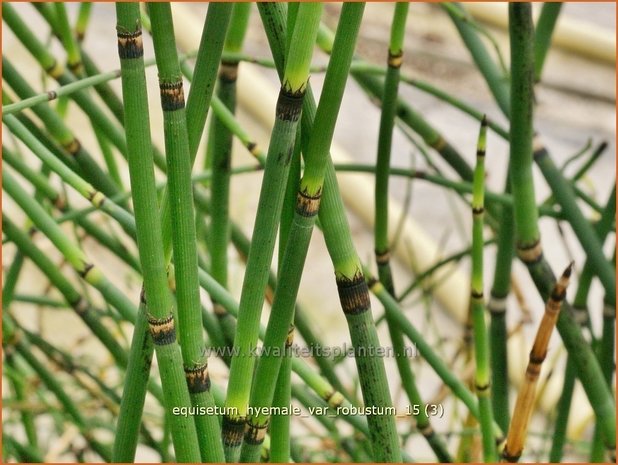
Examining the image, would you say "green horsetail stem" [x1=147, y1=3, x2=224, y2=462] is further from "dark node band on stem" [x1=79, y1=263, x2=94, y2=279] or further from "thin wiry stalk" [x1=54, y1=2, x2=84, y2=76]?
"thin wiry stalk" [x1=54, y1=2, x2=84, y2=76]

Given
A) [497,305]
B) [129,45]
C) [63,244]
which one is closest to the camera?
[129,45]

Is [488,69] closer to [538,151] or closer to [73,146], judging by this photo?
[538,151]

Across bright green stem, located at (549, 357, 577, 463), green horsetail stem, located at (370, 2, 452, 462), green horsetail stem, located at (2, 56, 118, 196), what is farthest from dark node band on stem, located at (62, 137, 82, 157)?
bright green stem, located at (549, 357, 577, 463)

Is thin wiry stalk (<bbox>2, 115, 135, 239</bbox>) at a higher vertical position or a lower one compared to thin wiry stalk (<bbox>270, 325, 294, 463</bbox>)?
higher

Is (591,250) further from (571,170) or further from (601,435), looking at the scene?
(571,170)

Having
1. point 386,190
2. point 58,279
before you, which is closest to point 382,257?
point 386,190

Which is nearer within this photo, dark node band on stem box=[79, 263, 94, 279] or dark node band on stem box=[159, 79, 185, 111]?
dark node band on stem box=[159, 79, 185, 111]
